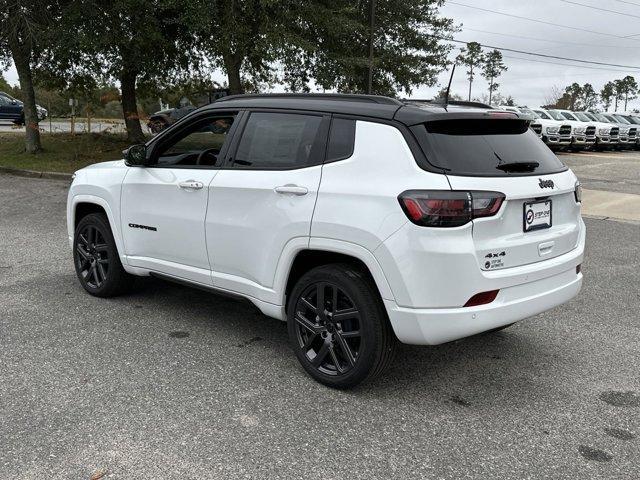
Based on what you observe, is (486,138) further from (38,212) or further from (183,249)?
(38,212)

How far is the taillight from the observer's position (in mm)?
3131

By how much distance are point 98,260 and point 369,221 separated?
118 inches

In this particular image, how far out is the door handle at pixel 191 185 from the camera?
13.9 ft

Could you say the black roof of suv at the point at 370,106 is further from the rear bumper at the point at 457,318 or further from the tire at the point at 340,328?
the rear bumper at the point at 457,318

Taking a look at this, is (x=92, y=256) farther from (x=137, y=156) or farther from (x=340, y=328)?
(x=340, y=328)

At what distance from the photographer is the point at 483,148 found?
3494 mm

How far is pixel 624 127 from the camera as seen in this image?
31.8 m

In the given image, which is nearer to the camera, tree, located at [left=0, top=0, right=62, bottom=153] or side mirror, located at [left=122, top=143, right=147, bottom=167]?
side mirror, located at [left=122, top=143, right=147, bottom=167]

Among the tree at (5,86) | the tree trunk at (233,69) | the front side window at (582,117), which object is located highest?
the tree at (5,86)

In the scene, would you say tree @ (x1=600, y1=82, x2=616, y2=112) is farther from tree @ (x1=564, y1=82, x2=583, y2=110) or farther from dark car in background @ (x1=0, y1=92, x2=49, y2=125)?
dark car in background @ (x1=0, y1=92, x2=49, y2=125)

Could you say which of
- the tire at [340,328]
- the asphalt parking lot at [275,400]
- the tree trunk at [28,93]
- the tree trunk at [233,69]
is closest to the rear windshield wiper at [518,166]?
the tire at [340,328]

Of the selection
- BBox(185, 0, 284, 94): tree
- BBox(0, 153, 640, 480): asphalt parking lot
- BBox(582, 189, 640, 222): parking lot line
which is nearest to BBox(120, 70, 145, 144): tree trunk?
BBox(185, 0, 284, 94): tree

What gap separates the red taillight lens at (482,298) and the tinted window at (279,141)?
122 centimetres

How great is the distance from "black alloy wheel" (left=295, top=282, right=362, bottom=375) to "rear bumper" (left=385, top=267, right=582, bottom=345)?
0.28 meters
